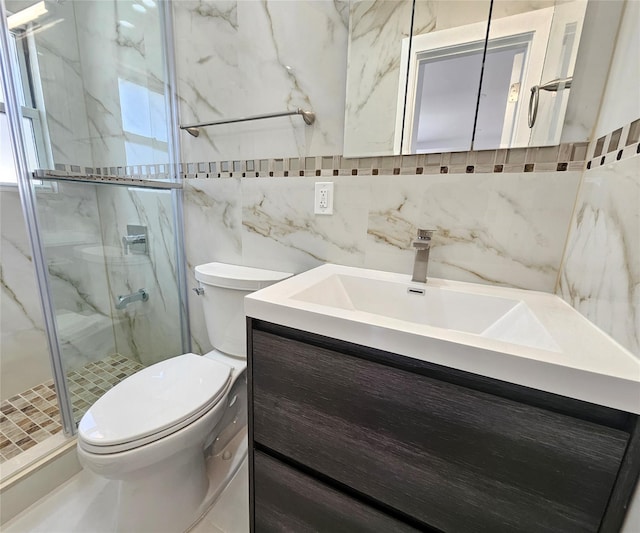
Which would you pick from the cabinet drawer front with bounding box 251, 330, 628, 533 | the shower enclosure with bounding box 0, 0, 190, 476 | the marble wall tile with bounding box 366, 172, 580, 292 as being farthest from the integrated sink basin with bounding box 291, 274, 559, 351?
the shower enclosure with bounding box 0, 0, 190, 476

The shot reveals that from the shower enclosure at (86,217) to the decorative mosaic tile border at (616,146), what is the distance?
61.4 inches

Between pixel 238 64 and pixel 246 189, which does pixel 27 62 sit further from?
pixel 246 189

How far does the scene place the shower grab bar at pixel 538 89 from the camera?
0.72 metres

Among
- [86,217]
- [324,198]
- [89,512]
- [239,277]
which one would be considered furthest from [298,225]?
[89,512]

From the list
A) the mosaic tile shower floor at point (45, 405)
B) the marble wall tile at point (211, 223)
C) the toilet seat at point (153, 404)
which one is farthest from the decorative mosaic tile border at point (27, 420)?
the marble wall tile at point (211, 223)

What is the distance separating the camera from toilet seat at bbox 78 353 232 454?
0.78 meters

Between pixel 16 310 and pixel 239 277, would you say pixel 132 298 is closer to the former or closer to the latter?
pixel 16 310

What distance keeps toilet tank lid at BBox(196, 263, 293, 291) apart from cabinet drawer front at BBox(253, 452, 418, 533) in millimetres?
559

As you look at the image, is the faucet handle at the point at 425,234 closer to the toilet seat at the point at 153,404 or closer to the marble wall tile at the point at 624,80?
the marble wall tile at the point at 624,80

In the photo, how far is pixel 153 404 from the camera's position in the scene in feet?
2.91

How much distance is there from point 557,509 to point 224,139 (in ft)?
4.92

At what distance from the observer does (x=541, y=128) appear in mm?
755

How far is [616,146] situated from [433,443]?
717 mm

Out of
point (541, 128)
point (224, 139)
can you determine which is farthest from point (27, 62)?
point (541, 128)
